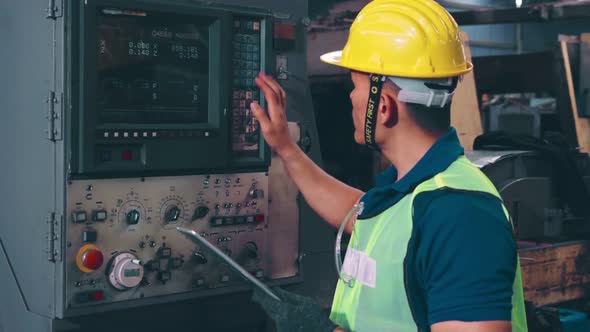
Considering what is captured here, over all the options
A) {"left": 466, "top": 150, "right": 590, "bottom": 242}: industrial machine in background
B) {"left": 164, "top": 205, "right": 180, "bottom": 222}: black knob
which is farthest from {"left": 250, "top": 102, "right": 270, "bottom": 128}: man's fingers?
{"left": 466, "top": 150, "right": 590, "bottom": 242}: industrial machine in background

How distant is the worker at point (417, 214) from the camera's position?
1455mm

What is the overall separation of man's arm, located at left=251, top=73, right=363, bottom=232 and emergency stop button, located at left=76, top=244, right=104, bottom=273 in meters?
0.56

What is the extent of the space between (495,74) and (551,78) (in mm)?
410

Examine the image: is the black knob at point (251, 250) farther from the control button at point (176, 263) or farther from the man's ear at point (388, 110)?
the man's ear at point (388, 110)

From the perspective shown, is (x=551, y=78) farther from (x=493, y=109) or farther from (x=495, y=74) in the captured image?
(x=493, y=109)

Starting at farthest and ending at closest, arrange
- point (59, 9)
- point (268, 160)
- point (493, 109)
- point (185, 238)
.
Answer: point (493, 109) → point (268, 160) → point (185, 238) → point (59, 9)

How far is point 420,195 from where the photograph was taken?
63.1 inches

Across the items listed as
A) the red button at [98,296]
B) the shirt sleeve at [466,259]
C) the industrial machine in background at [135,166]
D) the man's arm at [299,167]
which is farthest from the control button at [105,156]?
the shirt sleeve at [466,259]

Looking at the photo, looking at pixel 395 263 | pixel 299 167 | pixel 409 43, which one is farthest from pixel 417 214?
pixel 299 167

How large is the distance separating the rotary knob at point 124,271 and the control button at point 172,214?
14cm

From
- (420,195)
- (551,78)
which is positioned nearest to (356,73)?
(420,195)

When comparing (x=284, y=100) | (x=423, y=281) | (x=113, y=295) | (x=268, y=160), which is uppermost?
(x=284, y=100)

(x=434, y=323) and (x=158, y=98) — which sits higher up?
(x=158, y=98)

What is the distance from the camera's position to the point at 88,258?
1.98 m
